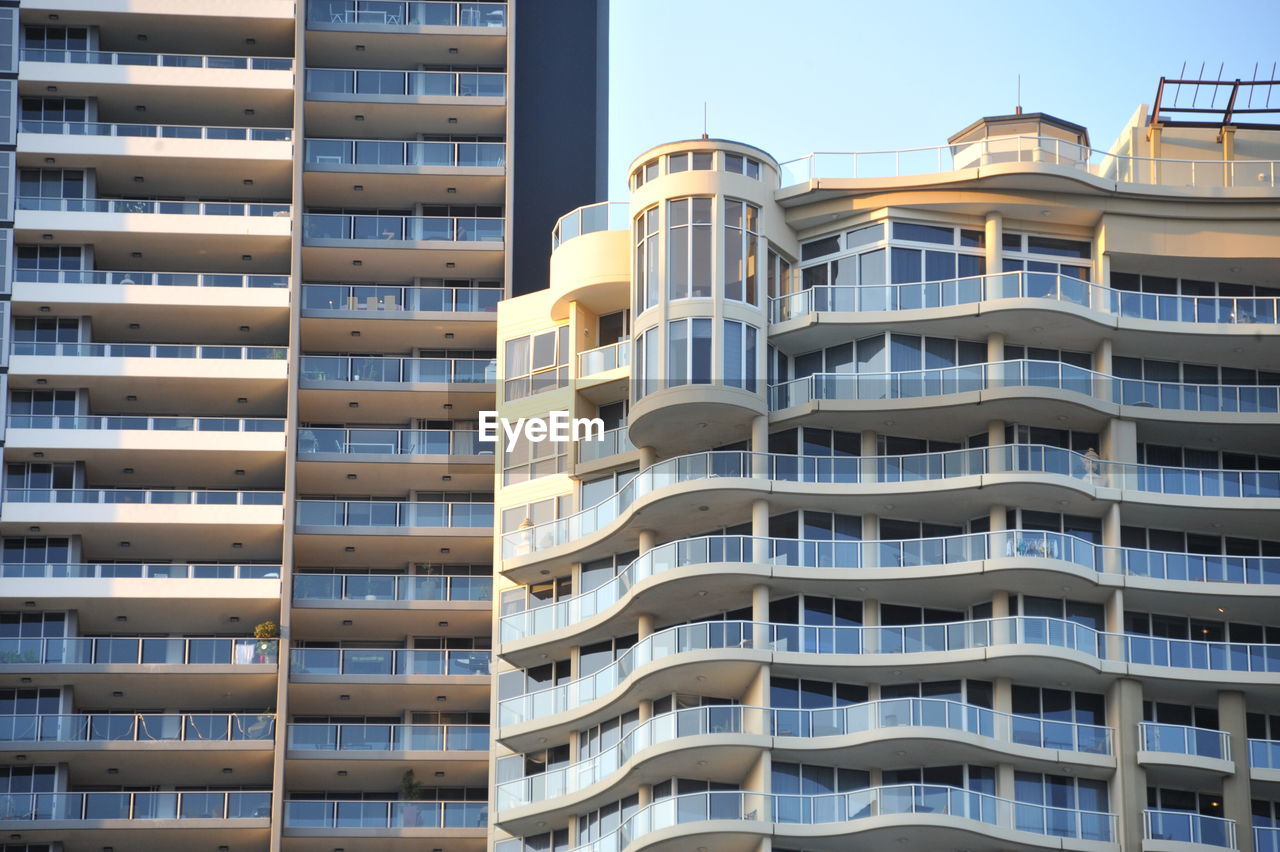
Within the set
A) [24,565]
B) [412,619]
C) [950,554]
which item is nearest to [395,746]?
[412,619]

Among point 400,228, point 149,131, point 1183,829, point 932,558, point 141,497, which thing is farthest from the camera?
point 149,131

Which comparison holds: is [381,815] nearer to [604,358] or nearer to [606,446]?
[606,446]

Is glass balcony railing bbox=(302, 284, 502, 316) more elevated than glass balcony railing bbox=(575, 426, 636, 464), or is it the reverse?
glass balcony railing bbox=(302, 284, 502, 316)

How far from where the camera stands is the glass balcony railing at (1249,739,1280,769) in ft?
225

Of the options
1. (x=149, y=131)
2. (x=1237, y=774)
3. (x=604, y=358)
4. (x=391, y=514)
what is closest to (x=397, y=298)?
(x=391, y=514)

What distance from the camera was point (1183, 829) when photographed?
67.1m

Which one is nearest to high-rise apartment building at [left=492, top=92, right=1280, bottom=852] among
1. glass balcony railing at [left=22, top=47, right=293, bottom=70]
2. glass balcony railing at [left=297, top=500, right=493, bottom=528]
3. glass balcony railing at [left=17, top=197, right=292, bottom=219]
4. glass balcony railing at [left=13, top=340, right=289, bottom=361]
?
glass balcony railing at [left=297, top=500, right=493, bottom=528]

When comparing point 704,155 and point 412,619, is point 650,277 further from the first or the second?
point 412,619

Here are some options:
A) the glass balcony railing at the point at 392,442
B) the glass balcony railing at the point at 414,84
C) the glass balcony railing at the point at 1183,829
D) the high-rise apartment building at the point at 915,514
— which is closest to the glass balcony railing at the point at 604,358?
the high-rise apartment building at the point at 915,514

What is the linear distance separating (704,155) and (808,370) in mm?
6937

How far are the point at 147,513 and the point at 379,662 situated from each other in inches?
378

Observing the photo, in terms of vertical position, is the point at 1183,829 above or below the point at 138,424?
below

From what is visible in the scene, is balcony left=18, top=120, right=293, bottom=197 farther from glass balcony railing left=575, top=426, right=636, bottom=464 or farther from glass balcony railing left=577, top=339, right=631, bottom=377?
glass balcony railing left=575, top=426, right=636, bottom=464

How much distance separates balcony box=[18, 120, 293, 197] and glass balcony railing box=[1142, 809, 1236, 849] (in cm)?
3973
